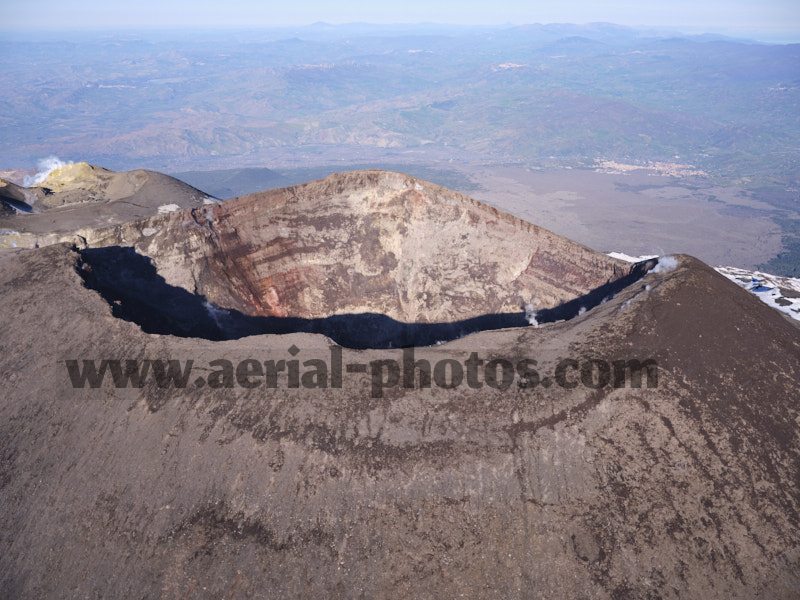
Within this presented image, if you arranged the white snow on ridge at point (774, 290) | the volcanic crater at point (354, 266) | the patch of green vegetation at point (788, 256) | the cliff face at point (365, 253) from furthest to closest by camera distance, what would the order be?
1. the patch of green vegetation at point (788, 256)
2. the white snow on ridge at point (774, 290)
3. the cliff face at point (365, 253)
4. the volcanic crater at point (354, 266)

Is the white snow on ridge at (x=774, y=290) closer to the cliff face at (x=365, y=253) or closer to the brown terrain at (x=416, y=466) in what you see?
the cliff face at (x=365, y=253)

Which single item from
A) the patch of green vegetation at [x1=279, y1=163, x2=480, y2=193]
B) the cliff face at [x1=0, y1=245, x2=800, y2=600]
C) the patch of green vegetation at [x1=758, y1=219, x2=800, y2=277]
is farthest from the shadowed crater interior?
the patch of green vegetation at [x1=279, y1=163, x2=480, y2=193]

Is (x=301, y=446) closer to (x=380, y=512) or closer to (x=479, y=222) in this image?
(x=380, y=512)

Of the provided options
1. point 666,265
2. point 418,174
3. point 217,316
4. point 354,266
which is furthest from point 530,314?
point 418,174

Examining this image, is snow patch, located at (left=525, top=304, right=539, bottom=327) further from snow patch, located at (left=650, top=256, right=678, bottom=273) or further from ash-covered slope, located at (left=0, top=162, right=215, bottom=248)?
ash-covered slope, located at (left=0, top=162, right=215, bottom=248)

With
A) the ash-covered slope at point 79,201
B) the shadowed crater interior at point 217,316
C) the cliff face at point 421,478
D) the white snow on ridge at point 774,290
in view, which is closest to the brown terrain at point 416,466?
the cliff face at point 421,478

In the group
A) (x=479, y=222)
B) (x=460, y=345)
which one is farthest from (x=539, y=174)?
(x=460, y=345)

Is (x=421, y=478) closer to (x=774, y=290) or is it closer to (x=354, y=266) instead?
(x=354, y=266)
